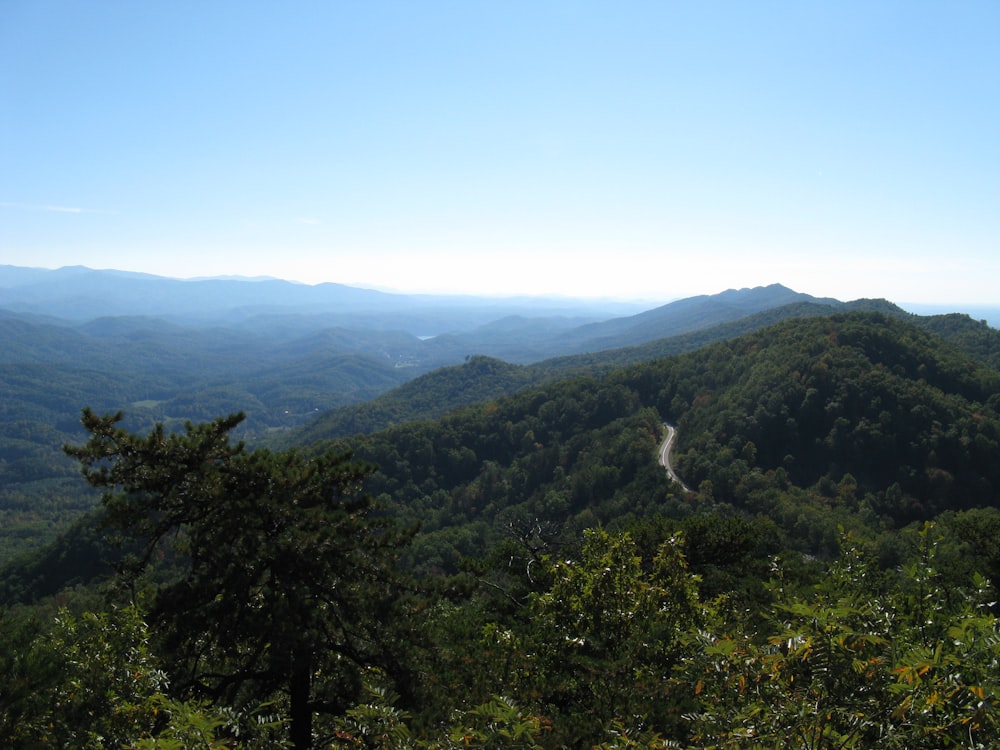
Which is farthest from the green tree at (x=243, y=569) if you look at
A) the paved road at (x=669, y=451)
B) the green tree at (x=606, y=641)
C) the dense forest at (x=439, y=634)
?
the paved road at (x=669, y=451)

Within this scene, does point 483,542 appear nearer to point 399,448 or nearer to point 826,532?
point 399,448

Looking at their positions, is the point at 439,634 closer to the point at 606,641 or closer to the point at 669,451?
the point at 606,641

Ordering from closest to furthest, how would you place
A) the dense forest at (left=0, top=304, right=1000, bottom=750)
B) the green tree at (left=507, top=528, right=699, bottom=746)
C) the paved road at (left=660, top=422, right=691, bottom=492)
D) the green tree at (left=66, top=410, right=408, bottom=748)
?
the dense forest at (left=0, top=304, right=1000, bottom=750) → the green tree at (left=507, top=528, right=699, bottom=746) → the green tree at (left=66, top=410, right=408, bottom=748) → the paved road at (left=660, top=422, right=691, bottom=492)

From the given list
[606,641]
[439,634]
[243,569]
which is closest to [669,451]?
[439,634]

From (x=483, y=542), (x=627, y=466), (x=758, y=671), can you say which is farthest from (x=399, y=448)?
(x=758, y=671)

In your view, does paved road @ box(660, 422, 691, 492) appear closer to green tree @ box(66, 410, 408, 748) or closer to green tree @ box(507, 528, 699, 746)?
green tree @ box(507, 528, 699, 746)

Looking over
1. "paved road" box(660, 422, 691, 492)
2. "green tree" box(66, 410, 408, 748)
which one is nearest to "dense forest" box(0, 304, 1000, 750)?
"green tree" box(66, 410, 408, 748)

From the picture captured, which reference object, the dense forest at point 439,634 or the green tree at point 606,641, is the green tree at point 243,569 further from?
the green tree at point 606,641
